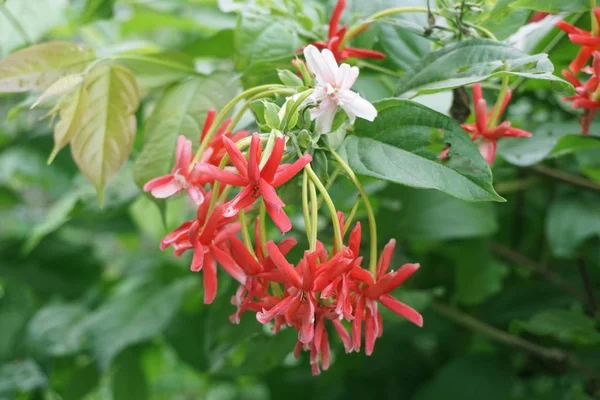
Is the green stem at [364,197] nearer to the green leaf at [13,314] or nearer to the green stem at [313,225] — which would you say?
the green stem at [313,225]

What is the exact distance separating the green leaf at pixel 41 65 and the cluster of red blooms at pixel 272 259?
0.17 m

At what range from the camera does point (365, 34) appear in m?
0.54

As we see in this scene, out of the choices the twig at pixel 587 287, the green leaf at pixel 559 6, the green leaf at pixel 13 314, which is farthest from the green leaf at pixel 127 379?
the green leaf at pixel 559 6

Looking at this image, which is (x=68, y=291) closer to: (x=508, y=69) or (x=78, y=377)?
(x=78, y=377)

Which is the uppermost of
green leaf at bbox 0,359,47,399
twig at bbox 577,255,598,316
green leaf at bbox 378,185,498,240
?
green leaf at bbox 378,185,498,240

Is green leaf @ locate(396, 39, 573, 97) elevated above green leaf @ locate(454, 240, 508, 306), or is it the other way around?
green leaf @ locate(396, 39, 573, 97)

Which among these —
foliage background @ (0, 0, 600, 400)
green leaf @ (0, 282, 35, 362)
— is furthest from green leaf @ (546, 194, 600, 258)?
green leaf @ (0, 282, 35, 362)

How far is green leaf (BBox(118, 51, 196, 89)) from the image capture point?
1.92 ft

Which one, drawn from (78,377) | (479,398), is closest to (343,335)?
(479,398)

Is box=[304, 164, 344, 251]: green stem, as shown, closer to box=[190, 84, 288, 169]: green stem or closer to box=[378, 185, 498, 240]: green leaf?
box=[190, 84, 288, 169]: green stem

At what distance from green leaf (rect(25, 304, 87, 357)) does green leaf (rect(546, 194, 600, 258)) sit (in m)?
0.59

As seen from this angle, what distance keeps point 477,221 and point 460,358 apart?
8.1 inches

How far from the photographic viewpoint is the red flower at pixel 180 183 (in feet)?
1.28

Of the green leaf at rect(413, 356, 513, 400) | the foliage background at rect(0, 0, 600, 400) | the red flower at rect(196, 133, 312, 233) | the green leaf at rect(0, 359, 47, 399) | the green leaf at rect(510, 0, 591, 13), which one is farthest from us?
the green leaf at rect(0, 359, 47, 399)
